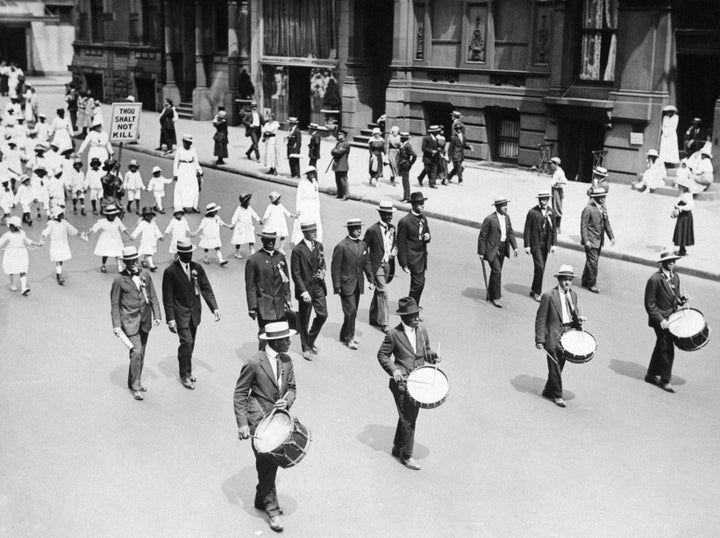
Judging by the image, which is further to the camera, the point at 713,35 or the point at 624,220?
the point at 713,35

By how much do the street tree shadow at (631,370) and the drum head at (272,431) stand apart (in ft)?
19.3

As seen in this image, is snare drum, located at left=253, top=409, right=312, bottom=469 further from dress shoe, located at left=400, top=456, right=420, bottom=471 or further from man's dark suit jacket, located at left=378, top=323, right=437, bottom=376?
dress shoe, located at left=400, top=456, right=420, bottom=471

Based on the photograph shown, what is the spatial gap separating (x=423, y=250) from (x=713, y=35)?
14.1m

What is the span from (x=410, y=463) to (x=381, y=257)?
476 cm

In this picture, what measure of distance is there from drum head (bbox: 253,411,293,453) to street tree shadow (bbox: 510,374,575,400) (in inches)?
174

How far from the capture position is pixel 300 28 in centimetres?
3659

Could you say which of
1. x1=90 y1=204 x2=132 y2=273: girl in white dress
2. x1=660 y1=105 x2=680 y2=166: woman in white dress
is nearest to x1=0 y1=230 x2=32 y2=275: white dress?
x1=90 y1=204 x2=132 y2=273: girl in white dress

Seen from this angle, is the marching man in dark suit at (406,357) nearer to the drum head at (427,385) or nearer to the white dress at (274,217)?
the drum head at (427,385)

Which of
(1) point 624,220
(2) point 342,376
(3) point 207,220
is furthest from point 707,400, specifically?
(1) point 624,220

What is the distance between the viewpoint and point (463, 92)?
30.4m

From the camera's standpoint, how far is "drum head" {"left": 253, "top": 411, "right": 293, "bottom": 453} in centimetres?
798

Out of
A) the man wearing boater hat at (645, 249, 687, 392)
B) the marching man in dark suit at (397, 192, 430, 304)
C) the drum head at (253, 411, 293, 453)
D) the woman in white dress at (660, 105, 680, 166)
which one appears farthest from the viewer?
the woman in white dress at (660, 105, 680, 166)

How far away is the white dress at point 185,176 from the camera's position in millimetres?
21500

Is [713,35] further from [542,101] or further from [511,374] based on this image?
[511,374]
